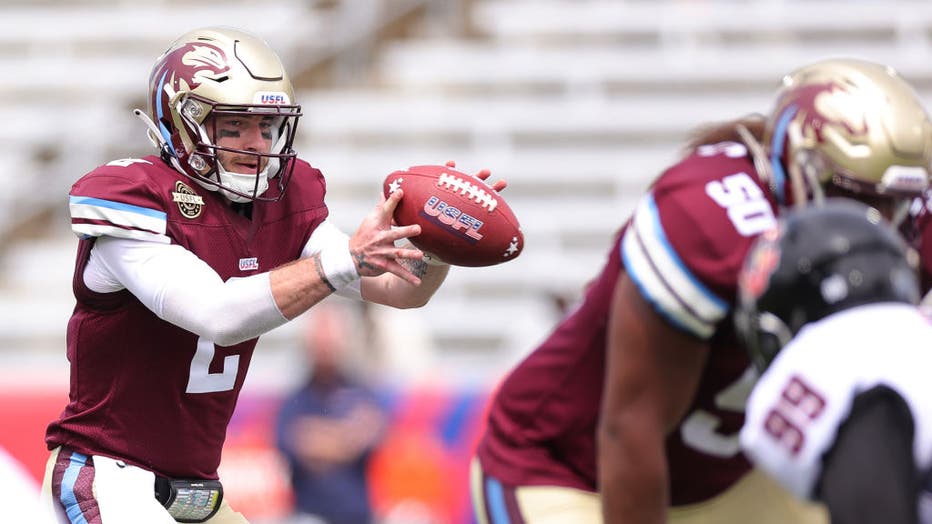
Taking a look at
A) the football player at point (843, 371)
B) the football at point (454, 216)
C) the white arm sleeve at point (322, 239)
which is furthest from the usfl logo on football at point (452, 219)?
the football player at point (843, 371)

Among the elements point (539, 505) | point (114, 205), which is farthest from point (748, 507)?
point (114, 205)

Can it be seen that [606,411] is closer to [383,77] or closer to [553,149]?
[553,149]

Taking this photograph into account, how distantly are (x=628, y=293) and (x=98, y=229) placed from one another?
3.86ft

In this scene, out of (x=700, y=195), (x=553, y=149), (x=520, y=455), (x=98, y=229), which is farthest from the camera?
(x=553, y=149)

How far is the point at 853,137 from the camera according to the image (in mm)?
2125

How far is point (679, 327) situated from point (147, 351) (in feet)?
4.08

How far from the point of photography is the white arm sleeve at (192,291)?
2713 mm

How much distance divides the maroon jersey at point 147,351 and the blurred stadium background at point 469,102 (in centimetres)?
402

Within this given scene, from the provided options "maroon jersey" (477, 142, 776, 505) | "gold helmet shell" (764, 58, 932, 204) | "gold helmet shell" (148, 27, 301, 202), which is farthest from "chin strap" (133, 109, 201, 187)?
"gold helmet shell" (764, 58, 932, 204)

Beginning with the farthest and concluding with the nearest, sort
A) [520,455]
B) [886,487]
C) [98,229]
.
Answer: [98,229], [520,455], [886,487]

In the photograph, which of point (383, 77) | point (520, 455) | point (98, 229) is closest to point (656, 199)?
point (520, 455)

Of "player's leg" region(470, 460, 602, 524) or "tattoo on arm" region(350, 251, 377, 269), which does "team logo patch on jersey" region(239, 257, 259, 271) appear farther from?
"player's leg" region(470, 460, 602, 524)

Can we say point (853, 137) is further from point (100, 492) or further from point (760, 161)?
point (100, 492)

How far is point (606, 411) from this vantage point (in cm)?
223
